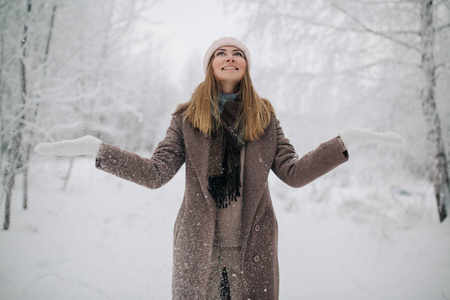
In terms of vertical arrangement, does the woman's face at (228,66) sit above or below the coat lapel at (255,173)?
above

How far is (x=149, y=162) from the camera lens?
1.05 m

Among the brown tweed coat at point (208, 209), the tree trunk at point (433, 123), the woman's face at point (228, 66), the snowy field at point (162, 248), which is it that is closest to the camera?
the brown tweed coat at point (208, 209)

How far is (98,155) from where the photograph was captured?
95 centimetres

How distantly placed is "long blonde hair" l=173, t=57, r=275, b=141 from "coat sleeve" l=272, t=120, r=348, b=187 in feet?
0.67

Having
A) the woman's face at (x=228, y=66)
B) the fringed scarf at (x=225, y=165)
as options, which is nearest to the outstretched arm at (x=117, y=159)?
the fringed scarf at (x=225, y=165)

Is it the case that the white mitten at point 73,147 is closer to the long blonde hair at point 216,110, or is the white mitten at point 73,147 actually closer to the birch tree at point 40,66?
the long blonde hair at point 216,110

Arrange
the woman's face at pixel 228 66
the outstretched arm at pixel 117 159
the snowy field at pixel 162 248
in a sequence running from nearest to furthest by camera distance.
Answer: the outstretched arm at pixel 117 159 → the woman's face at pixel 228 66 → the snowy field at pixel 162 248

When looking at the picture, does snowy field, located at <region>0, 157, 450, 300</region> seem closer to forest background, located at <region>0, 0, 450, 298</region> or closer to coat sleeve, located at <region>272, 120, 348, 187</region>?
forest background, located at <region>0, 0, 450, 298</region>

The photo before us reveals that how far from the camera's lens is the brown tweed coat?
115cm

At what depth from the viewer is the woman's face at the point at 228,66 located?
4.29 ft

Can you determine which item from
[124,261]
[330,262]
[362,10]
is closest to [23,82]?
[124,261]

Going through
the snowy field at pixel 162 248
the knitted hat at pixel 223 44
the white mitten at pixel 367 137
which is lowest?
the snowy field at pixel 162 248

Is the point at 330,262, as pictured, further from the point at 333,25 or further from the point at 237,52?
the point at 333,25

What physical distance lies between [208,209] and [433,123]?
4.11 metres
